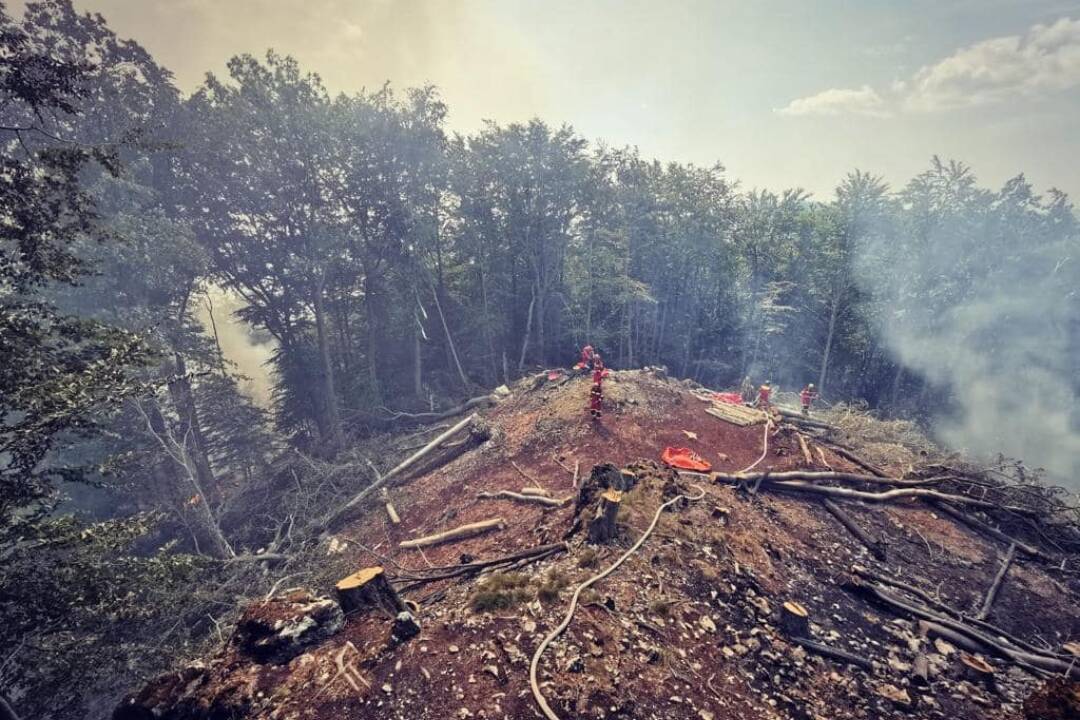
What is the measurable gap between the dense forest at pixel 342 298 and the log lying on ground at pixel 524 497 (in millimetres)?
5768

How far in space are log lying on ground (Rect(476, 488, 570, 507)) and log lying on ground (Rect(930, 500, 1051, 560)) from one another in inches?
338

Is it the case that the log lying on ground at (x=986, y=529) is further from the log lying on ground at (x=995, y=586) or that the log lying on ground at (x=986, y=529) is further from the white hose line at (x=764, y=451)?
the white hose line at (x=764, y=451)

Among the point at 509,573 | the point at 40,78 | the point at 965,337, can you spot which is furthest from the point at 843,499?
the point at 965,337

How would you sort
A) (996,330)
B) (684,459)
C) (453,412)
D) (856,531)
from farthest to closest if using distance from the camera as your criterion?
(996,330)
(453,412)
(684,459)
(856,531)

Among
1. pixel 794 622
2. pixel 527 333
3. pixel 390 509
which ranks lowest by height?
pixel 390 509

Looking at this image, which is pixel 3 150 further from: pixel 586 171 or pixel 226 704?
pixel 586 171

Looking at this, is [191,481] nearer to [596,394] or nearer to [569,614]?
[596,394]

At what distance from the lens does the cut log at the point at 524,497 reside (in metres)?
9.29

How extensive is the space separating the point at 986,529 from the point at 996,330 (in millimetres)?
24801

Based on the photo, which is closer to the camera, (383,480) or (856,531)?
(856,531)

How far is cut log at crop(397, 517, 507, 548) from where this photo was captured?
30.8 ft

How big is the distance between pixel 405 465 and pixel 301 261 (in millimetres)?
10942

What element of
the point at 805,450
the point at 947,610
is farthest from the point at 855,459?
the point at 947,610

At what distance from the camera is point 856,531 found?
8.82m
